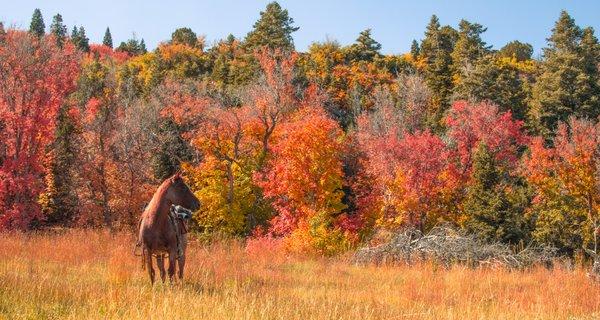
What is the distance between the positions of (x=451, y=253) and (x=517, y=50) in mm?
69443

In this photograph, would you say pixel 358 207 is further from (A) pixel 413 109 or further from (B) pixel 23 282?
(B) pixel 23 282

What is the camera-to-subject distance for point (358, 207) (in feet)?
95.5

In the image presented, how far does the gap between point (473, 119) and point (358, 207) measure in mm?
13300

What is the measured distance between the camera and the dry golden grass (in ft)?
19.3

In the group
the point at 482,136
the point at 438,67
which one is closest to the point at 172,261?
the point at 482,136

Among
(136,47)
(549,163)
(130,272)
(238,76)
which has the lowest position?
(130,272)

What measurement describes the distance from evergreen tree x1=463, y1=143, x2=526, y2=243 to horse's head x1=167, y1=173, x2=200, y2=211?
1740 centimetres

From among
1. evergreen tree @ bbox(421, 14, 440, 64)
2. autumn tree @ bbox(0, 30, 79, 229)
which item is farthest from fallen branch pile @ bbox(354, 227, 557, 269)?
evergreen tree @ bbox(421, 14, 440, 64)

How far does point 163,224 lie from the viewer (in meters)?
9.65

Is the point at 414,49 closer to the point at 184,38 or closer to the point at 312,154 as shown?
the point at 184,38

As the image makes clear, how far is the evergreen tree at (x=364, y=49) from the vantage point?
64.0 meters

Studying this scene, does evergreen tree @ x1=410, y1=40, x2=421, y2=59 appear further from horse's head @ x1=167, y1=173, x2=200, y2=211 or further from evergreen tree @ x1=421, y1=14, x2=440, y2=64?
horse's head @ x1=167, y1=173, x2=200, y2=211

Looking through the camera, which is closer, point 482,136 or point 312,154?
point 312,154

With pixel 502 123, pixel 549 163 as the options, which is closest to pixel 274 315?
pixel 549 163
